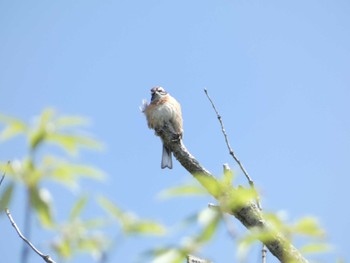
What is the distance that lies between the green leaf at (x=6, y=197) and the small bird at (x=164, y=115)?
6356 millimetres

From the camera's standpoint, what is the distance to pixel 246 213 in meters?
4.21

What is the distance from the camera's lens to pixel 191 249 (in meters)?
1.07

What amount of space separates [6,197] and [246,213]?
3340 millimetres

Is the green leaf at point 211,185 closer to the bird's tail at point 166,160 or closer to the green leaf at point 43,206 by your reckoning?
the green leaf at point 43,206

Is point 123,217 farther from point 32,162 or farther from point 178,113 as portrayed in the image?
point 178,113

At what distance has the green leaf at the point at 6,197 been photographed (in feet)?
3.29

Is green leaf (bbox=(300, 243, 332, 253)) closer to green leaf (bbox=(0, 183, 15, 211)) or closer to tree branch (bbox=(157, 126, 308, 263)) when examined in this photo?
green leaf (bbox=(0, 183, 15, 211))

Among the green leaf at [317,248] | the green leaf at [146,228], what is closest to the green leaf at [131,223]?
the green leaf at [146,228]

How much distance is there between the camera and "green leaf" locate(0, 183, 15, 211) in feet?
3.29

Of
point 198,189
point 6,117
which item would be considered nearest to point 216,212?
point 198,189

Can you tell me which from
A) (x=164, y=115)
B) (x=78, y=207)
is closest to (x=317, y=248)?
(x=78, y=207)

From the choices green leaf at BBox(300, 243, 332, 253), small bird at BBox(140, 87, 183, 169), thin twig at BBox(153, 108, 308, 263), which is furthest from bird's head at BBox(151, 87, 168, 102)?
green leaf at BBox(300, 243, 332, 253)

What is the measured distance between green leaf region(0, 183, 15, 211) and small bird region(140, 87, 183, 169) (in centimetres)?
636

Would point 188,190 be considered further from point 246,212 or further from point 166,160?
point 166,160
